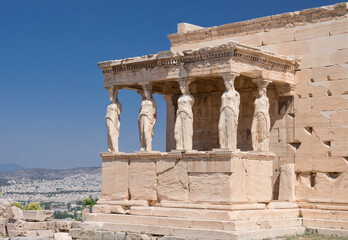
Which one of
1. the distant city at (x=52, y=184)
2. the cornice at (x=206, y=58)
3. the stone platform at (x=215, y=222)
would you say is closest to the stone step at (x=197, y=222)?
the stone platform at (x=215, y=222)

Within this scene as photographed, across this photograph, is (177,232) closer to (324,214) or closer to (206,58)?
(324,214)

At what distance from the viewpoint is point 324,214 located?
1761 cm

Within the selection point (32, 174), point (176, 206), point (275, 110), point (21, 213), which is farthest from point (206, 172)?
point (32, 174)

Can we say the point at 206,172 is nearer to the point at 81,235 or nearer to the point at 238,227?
the point at 238,227

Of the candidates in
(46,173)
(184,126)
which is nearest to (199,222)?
(184,126)

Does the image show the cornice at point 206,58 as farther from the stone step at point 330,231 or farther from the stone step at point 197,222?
the stone step at point 330,231

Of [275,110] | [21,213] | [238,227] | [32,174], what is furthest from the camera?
[32,174]

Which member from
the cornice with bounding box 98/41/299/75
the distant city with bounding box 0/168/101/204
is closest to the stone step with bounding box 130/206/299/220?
the cornice with bounding box 98/41/299/75

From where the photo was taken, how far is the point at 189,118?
1761cm

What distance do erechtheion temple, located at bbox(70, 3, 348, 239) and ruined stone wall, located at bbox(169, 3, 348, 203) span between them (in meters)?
0.02

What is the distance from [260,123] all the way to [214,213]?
2.63 metres

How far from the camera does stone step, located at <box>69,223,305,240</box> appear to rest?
15.9m

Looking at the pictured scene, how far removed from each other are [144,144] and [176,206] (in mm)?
1940

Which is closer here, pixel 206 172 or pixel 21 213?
pixel 206 172
